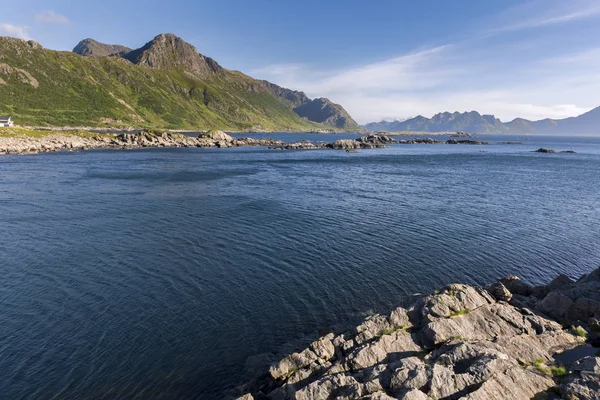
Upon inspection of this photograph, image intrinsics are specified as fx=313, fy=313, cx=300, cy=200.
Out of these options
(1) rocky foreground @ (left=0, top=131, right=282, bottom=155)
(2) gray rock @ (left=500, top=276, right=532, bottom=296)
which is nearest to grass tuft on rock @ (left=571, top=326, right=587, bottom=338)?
(2) gray rock @ (left=500, top=276, right=532, bottom=296)

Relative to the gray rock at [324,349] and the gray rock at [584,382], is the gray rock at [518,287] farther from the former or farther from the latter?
the gray rock at [324,349]

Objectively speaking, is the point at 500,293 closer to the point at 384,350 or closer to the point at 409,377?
the point at 384,350

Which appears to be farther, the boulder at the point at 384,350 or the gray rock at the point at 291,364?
the gray rock at the point at 291,364

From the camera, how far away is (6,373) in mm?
21312

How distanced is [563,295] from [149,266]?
41.7 m

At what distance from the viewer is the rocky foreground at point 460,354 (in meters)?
16.3

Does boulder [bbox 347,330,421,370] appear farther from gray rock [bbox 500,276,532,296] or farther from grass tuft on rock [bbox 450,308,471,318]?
gray rock [bbox 500,276,532,296]

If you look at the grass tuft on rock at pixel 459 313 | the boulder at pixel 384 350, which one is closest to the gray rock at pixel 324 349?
the boulder at pixel 384 350

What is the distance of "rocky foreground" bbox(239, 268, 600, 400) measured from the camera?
1628 cm

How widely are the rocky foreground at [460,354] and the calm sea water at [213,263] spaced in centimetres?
580

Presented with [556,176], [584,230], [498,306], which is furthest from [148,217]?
[556,176]

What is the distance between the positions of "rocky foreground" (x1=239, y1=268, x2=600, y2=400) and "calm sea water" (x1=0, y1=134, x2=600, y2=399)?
5805 mm

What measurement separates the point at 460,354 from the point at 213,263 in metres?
28.5

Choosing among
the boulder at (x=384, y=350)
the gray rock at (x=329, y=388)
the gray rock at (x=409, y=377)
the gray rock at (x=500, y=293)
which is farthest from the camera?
the gray rock at (x=500, y=293)
